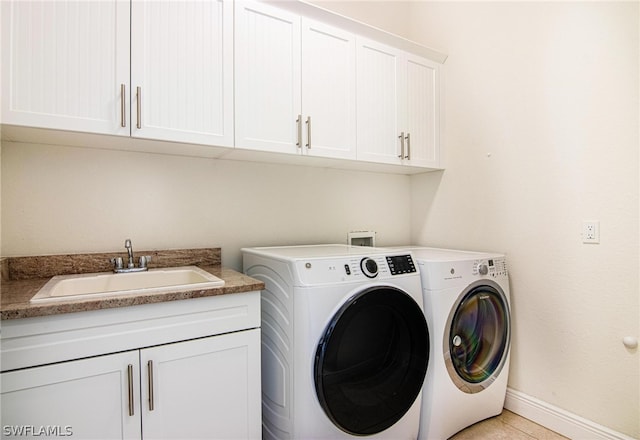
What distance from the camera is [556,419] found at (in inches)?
74.0

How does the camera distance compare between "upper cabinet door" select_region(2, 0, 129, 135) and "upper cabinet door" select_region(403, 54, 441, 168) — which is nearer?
"upper cabinet door" select_region(2, 0, 129, 135)

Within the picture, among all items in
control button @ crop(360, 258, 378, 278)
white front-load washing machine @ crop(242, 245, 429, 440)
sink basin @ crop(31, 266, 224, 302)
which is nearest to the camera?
sink basin @ crop(31, 266, 224, 302)

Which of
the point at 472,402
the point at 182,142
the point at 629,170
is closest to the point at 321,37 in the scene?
the point at 182,142

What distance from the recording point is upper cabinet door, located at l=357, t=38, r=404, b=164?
2115mm

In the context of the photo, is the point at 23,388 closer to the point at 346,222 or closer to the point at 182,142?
the point at 182,142

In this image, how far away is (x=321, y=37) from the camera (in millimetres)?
1960

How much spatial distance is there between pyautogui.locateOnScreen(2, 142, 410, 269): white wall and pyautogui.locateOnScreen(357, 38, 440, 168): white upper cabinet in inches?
15.5

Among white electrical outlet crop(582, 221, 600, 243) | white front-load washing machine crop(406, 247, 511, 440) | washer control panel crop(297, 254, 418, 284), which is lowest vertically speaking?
white front-load washing machine crop(406, 247, 511, 440)

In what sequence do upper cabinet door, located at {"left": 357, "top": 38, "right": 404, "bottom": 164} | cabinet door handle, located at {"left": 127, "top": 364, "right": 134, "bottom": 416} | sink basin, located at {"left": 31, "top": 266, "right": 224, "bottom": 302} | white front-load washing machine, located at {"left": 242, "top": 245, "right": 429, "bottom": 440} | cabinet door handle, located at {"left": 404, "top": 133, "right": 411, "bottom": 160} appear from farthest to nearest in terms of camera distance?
1. cabinet door handle, located at {"left": 404, "top": 133, "right": 411, "bottom": 160}
2. upper cabinet door, located at {"left": 357, "top": 38, "right": 404, "bottom": 164}
3. white front-load washing machine, located at {"left": 242, "top": 245, "right": 429, "bottom": 440}
4. sink basin, located at {"left": 31, "top": 266, "right": 224, "bottom": 302}
5. cabinet door handle, located at {"left": 127, "top": 364, "right": 134, "bottom": 416}

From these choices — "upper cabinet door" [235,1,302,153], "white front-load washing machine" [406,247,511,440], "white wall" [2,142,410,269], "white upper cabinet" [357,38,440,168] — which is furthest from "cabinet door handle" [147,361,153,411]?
"white upper cabinet" [357,38,440,168]

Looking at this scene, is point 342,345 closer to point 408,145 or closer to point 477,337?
point 477,337

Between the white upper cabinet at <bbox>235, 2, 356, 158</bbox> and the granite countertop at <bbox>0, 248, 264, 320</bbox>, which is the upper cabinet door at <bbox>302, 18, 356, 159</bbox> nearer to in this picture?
the white upper cabinet at <bbox>235, 2, 356, 158</bbox>

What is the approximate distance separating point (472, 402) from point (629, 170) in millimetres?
1378

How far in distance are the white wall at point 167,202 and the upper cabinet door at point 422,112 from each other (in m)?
0.41
